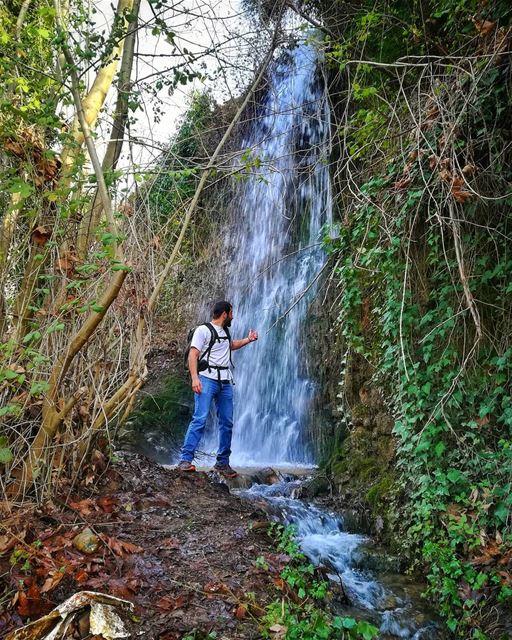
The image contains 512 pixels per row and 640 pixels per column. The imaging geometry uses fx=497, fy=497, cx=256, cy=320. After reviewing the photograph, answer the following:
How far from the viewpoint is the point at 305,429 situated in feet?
28.2

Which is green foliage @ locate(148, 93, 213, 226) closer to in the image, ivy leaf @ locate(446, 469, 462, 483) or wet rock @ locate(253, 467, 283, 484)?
ivy leaf @ locate(446, 469, 462, 483)

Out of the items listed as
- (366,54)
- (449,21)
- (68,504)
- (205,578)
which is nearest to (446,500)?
(205,578)

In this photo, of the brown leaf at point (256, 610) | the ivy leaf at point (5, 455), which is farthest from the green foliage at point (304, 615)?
the ivy leaf at point (5, 455)

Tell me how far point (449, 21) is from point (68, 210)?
141 inches

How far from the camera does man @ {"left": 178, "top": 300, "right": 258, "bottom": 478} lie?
17.6ft

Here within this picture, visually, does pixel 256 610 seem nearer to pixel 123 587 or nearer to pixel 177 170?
pixel 123 587

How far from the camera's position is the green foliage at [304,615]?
2.69 metres

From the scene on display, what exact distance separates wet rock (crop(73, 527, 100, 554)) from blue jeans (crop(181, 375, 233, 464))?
200 centimetres

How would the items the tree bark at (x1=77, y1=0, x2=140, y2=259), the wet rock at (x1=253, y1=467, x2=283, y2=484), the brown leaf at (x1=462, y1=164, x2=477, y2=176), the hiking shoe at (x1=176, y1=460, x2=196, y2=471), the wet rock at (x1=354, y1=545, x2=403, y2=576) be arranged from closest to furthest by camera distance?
the brown leaf at (x1=462, y1=164, x2=477, y2=176), the tree bark at (x1=77, y1=0, x2=140, y2=259), the wet rock at (x1=354, y1=545, x2=403, y2=576), the hiking shoe at (x1=176, y1=460, x2=196, y2=471), the wet rock at (x1=253, y1=467, x2=283, y2=484)

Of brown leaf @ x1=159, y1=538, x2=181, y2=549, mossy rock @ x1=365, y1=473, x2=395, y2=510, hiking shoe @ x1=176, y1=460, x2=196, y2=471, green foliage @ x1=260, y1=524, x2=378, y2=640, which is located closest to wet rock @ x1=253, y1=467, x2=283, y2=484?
hiking shoe @ x1=176, y1=460, x2=196, y2=471

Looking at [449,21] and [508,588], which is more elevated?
[449,21]

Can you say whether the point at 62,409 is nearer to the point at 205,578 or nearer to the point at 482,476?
the point at 205,578

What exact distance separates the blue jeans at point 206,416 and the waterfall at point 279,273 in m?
2.30

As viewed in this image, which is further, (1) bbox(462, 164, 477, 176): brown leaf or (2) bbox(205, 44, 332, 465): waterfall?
(2) bbox(205, 44, 332, 465): waterfall
